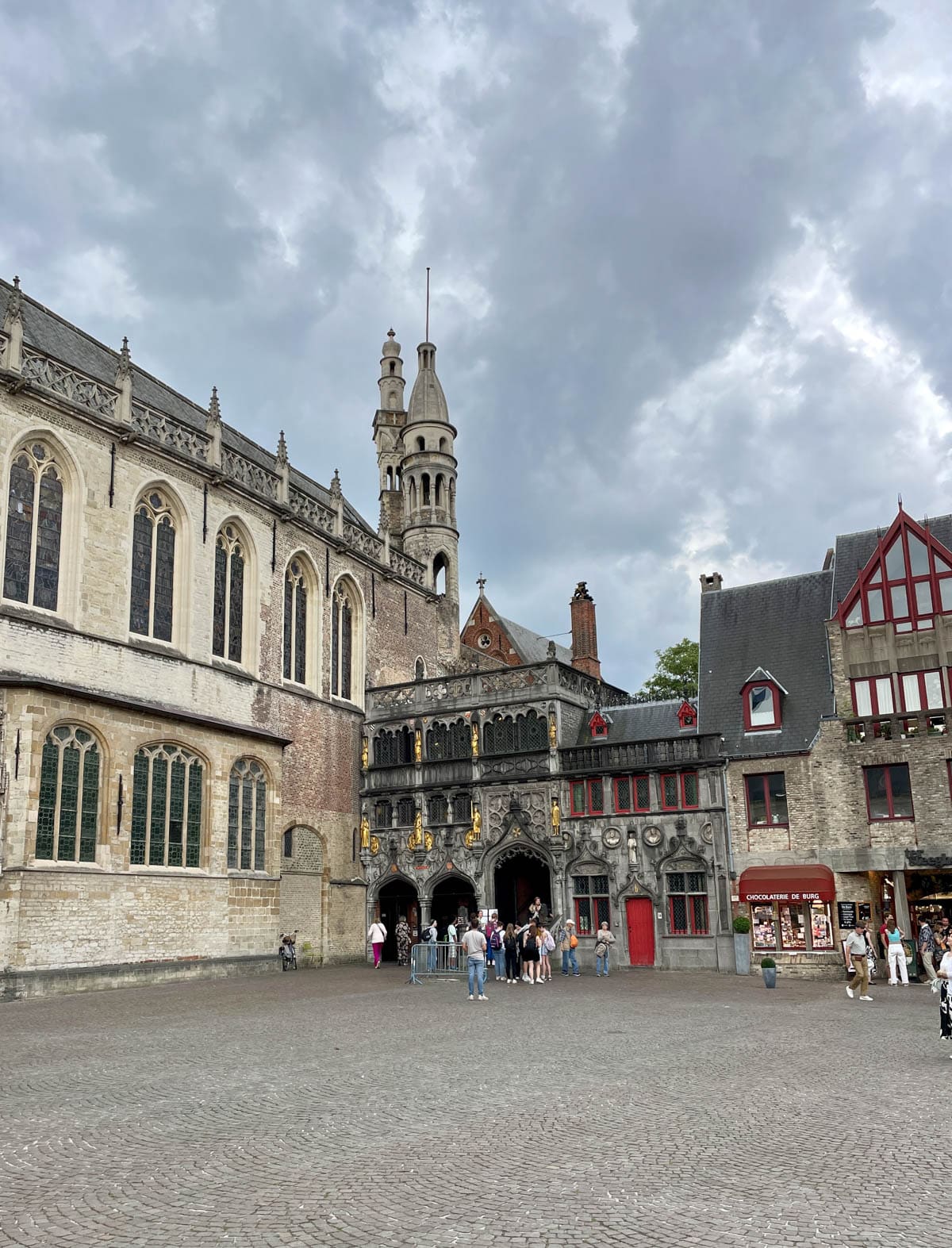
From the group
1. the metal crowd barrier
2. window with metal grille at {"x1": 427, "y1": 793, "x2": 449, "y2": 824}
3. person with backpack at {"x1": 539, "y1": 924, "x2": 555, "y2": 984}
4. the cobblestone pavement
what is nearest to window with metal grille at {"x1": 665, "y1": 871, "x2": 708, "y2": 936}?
person with backpack at {"x1": 539, "y1": 924, "x2": 555, "y2": 984}

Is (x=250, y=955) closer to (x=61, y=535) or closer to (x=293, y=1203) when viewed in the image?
(x=61, y=535)

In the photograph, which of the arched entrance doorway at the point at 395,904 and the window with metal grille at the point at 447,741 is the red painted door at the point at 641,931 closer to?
the window with metal grille at the point at 447,741

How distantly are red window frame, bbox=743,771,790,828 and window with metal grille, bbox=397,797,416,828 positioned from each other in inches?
457

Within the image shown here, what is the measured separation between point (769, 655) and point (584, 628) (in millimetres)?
12955

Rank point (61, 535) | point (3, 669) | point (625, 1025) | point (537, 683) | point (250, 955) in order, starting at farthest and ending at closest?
point (537, 683)
point (250, 955)
point (61, 535)
point (3, 669)
point (625, 1025)

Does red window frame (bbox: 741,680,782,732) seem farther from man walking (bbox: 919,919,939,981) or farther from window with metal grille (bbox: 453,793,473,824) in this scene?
window with metal grille (bbox: 453,793,473,824)

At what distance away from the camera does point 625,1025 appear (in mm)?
17141

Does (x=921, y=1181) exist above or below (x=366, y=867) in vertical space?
below

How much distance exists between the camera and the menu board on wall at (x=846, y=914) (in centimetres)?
2884

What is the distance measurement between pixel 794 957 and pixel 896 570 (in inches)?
471

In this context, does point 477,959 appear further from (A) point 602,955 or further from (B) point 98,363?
(B) point 98,363

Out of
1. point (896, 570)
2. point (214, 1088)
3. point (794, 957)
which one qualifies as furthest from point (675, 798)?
point (214, 1088)

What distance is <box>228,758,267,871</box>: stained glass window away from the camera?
30781mm

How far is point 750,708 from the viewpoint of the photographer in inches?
1284
